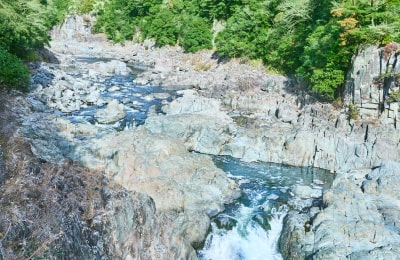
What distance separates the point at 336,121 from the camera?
25.7m

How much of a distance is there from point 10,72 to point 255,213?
64.0 ft

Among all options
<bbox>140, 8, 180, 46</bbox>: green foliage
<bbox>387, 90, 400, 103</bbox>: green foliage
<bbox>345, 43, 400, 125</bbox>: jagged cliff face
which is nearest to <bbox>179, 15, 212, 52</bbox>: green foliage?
<bbox>140, 8, 180, 46</bbox>: green foliage

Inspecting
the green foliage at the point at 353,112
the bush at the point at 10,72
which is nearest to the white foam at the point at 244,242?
the green foliage at the point at 353,112

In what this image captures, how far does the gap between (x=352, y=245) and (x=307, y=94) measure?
62.3ft

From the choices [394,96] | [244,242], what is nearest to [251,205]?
[244,242]

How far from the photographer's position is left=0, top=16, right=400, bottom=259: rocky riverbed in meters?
13.3

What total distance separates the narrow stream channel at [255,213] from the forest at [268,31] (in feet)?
30.5

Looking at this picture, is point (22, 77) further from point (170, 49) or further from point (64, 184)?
point (170, 49)

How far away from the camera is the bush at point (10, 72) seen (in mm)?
24359

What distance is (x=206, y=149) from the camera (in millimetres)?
24672

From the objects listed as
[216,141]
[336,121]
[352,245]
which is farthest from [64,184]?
[336,121]

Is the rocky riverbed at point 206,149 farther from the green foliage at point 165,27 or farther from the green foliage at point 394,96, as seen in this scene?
the green foliage at point 165,27

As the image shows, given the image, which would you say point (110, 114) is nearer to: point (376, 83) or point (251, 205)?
point (251, 205)

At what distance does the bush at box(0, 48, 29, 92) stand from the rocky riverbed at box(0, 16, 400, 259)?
5.43 feet
